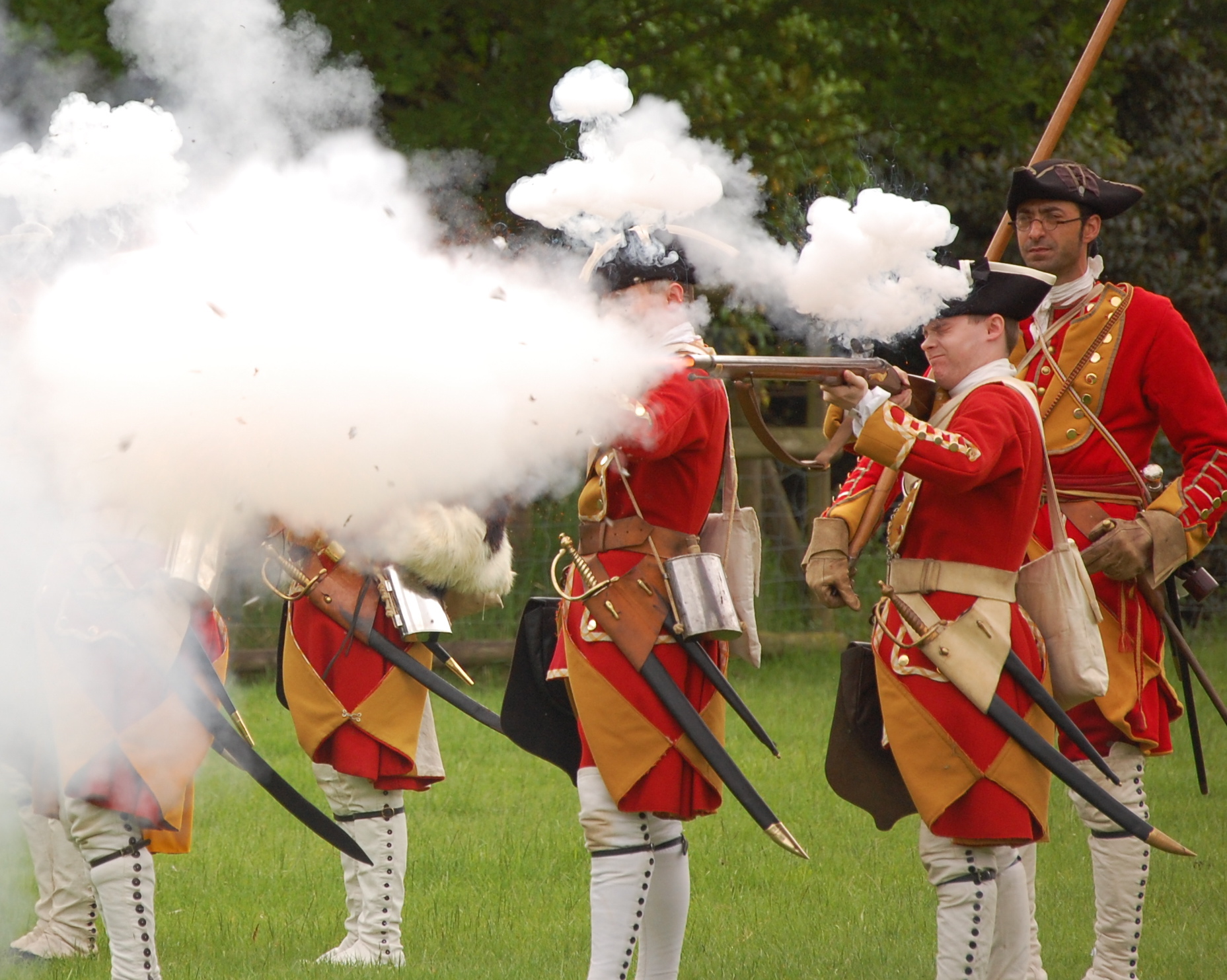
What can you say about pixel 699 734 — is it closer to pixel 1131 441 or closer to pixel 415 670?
pixel 415 670

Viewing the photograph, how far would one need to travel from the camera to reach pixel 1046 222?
5133mm

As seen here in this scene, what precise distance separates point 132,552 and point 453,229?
1320mm

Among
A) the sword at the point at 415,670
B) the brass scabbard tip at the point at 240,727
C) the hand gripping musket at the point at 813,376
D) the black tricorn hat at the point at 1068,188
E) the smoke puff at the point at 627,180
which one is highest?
the black tricorn hat at the point at 1068,188

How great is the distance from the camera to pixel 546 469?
162 inches

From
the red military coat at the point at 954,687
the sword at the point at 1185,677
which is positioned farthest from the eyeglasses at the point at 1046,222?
the sword at the point at 1185,677

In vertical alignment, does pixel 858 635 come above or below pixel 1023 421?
above

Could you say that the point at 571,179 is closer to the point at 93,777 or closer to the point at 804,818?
the point at 93,777

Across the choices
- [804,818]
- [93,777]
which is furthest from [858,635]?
[93,777]

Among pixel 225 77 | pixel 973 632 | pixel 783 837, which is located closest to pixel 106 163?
pixel 225 77

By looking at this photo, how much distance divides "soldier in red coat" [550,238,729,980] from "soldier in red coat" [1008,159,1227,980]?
4.35ft

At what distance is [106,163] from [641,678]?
1962 millimetres

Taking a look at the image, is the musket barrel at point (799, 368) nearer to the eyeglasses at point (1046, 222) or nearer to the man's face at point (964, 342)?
the man's face at point (964, 342)

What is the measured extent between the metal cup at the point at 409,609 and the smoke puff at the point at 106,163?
5.79ft

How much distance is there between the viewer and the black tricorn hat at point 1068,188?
5055 mm
